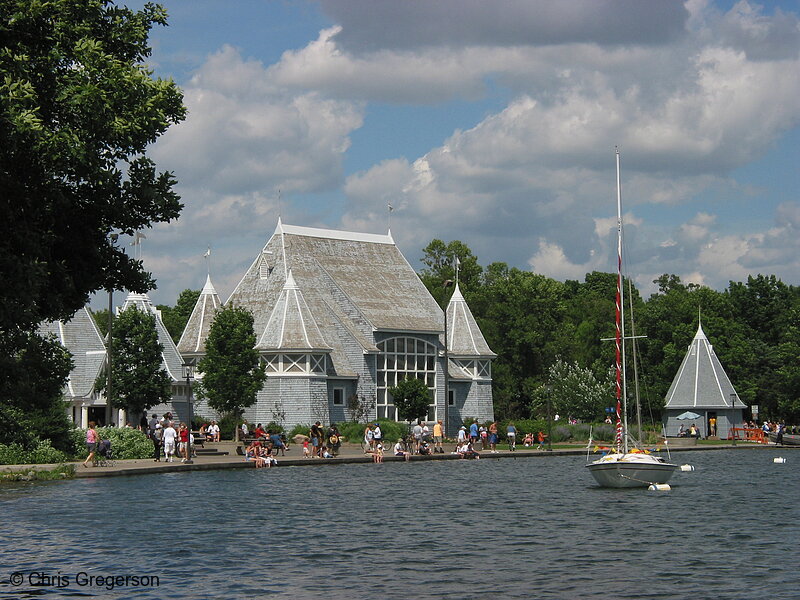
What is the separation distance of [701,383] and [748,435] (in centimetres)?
559

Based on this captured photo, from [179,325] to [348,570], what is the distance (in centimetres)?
10363

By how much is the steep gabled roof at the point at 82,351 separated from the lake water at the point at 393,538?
83.3 feet

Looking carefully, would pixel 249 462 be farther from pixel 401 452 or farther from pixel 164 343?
pixel 164 343

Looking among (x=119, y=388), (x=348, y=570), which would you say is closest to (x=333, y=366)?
(x=119, y=388)

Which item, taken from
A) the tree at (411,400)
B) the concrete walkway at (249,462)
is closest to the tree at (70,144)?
the concrete walkway at (249,462)

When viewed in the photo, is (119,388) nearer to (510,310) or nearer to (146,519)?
(146,519)

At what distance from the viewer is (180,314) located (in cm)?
12900

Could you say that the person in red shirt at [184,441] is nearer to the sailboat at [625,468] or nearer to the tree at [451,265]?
the sailboat at [625,468]

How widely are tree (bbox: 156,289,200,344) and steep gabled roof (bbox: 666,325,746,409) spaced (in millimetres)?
52479

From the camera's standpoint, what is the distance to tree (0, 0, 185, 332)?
19422 mm

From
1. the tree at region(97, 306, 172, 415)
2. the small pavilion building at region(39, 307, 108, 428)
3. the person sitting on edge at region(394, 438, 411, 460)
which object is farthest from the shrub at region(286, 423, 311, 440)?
the person sitting on edge at region(394, 438, 411, 460)

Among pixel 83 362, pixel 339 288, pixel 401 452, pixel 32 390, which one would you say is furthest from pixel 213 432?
pixel 32 390

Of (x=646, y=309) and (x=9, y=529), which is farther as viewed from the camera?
(x=646, y=309)

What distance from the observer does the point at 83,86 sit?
20250 mm
